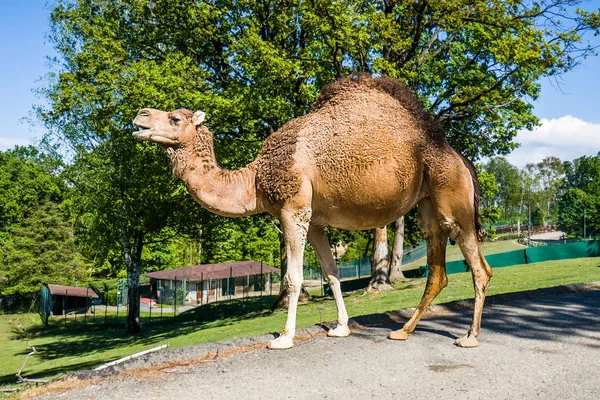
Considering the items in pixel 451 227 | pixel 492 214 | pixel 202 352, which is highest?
pixel 492 214

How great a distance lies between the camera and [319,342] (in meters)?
7.16

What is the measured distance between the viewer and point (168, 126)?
6992 millimetres

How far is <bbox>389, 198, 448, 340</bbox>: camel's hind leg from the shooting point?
741cm

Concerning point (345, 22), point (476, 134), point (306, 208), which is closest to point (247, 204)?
point (306, 208)

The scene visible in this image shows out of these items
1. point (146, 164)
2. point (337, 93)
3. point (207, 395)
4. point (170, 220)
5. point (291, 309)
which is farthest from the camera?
point (170, 220)

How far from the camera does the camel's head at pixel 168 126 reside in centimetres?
690

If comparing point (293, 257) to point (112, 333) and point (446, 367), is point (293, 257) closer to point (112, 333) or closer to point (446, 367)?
point (446, 367)

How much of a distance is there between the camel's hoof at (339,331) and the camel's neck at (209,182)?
203cm

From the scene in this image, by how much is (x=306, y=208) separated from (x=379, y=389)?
8.21 ft

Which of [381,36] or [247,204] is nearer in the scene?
[247,204]

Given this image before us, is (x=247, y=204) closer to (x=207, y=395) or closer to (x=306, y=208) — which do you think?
(x=306, y=208)

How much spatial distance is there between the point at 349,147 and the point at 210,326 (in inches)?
677

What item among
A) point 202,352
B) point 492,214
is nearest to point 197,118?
point 202,352

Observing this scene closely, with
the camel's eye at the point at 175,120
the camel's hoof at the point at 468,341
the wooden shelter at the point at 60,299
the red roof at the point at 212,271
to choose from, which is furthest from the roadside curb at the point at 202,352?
the red roof at the point at 212,271
